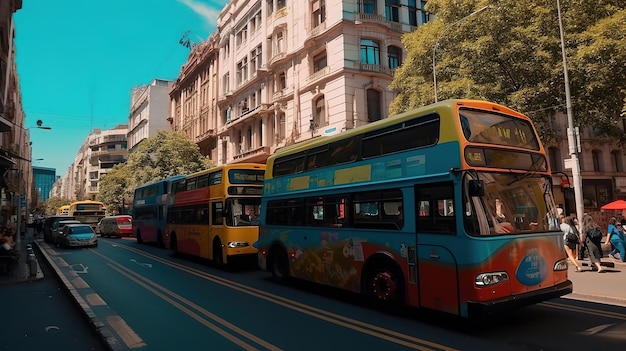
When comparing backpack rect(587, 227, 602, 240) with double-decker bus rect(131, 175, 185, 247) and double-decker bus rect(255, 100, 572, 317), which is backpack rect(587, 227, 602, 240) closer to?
double-decker bus rect(255, 100, 572, 317)

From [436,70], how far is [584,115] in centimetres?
629

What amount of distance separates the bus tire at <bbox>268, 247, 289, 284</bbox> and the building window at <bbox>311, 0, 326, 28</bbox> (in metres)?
22.9

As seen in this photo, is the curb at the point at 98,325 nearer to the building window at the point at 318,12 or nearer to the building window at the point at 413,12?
the building window at the point at 318,12

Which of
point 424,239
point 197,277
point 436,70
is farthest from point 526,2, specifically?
point 197,277

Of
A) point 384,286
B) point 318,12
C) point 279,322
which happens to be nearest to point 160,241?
point 279,322

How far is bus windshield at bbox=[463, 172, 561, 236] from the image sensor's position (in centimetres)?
653

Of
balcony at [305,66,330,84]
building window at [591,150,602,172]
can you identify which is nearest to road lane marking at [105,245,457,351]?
balcony at [305,66,330,84]

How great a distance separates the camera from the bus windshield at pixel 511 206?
6.53 meters

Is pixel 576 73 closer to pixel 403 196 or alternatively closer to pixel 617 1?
pixel 617 1

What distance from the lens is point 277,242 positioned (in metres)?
11.8

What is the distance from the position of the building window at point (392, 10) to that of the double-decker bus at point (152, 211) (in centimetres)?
1909

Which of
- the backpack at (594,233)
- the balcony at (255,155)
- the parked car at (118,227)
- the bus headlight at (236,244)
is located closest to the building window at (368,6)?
the balcony at (255,155)

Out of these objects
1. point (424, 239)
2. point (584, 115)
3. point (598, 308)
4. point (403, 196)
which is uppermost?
point (584, 115)

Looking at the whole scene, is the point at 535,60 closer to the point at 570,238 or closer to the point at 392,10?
the point at 570,238
